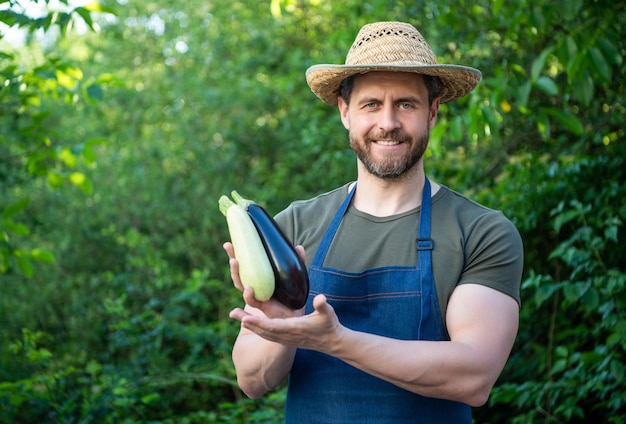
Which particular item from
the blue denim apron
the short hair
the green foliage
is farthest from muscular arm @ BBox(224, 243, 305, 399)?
the green foliage

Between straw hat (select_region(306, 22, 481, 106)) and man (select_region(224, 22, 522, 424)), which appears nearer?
man (select_region(224, 22, 522, 424))

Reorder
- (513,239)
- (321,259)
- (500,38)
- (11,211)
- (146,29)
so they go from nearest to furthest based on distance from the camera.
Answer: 1. (513,239)
2. (321,259)
3. (11,211)
4. (500,38)
5. (146,29)

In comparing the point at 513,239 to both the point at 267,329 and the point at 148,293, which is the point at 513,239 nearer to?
the point at 267,329

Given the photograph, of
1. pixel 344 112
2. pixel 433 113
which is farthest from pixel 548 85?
pixel 344 112

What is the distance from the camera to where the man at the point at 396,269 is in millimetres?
2248

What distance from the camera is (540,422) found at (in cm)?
464

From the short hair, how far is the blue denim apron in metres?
0.38

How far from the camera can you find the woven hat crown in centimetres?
248

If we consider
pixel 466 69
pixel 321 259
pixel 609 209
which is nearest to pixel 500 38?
pixel 609 209

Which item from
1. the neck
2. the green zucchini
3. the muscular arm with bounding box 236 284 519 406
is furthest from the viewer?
the neck

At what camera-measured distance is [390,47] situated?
2.51 m

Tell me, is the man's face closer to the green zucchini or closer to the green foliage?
the green zucchini

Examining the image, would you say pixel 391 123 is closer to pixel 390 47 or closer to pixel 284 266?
pixel 390 47

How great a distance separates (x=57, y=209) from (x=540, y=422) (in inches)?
232
